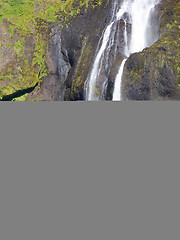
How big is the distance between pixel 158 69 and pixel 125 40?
261cm

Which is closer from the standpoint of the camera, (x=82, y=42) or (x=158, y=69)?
(x=158, y=69)

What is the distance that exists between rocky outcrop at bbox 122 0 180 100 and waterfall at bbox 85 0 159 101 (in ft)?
3.14

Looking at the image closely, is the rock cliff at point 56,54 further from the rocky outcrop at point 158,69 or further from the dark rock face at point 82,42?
the rocky outcrop at point 158,69

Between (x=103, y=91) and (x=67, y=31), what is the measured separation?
3.81 m

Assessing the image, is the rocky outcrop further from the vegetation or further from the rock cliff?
the vegetation

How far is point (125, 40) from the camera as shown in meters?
10.7

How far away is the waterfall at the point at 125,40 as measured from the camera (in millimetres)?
10500

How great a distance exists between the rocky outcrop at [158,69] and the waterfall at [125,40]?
958 millimetres

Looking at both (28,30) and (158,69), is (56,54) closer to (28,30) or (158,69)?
(28,30)

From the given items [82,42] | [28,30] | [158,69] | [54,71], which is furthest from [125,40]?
[28,30]

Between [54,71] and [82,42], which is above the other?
[82,42]

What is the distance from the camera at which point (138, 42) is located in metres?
10.7

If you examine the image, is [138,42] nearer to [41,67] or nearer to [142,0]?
[142,0]

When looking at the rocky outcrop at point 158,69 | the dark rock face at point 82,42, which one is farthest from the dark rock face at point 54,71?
the rocky outcrop at point 158,69
